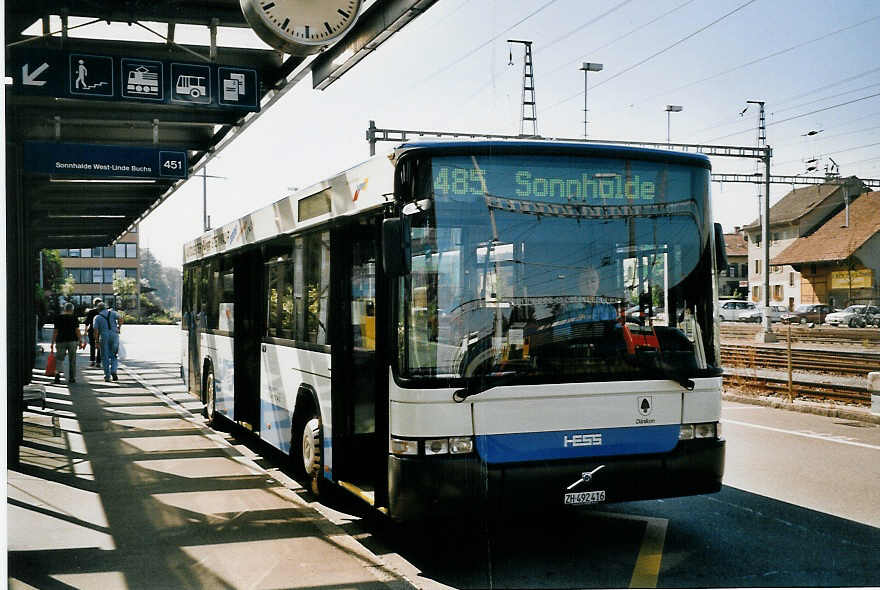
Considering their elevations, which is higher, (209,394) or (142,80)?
(142,80)

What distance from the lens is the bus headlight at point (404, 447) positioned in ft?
18.9

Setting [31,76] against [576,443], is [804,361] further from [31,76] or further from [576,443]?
[31,76]

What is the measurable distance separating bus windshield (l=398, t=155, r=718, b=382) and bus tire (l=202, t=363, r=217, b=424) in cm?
810

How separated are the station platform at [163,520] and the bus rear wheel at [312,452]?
0.84 ft

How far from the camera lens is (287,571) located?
604 cm

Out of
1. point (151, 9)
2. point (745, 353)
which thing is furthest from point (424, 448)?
point (745, 353)

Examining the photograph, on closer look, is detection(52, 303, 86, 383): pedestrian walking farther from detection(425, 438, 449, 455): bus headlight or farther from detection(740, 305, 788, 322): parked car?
detection(740, 305, 788, 322): parked car

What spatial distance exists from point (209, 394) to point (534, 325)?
29.2 ft

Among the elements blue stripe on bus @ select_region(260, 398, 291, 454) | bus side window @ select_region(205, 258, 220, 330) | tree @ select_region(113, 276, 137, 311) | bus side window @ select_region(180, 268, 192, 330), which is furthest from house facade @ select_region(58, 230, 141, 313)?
blue stripe on bus @ select_region(260, 398, 291, 454)

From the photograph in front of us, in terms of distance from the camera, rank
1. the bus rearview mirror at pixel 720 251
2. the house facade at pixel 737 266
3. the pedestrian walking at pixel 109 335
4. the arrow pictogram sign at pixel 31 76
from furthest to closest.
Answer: the house facade at pixel 737 266
the pedestrian walking at pixel 109 335
the arrow pictogram sign at pixel 31 76
the bus rearview mirror at pixel 720 251

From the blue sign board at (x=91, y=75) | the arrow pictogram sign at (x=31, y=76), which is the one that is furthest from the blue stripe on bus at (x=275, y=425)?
the arrow pictogram sign at (x=31, y=76)

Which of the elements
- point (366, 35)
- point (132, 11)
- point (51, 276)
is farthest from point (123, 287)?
point (366, 35)

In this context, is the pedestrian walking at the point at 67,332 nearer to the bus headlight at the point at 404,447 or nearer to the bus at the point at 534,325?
the bus at the point at 534,325

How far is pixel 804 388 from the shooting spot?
15633 mm
